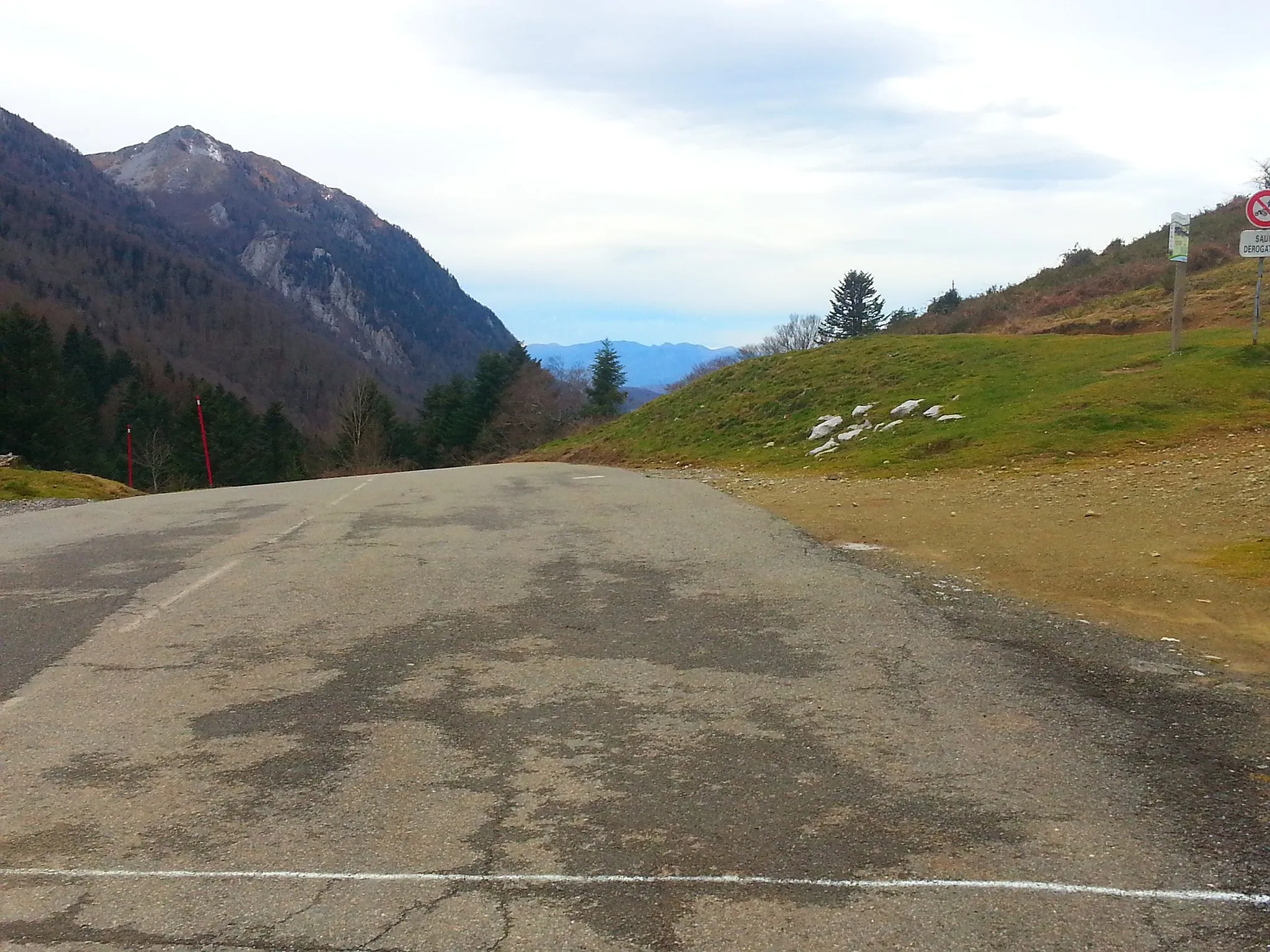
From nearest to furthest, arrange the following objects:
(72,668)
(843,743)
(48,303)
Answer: (843,743)
(72,668)
(48,303)

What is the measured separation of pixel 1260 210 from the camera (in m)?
14.6

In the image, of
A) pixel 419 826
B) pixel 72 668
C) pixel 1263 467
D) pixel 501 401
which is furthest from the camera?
pixel 501 401

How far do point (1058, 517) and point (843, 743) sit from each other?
23.1ft

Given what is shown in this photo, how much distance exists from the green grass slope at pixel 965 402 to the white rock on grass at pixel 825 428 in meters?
0.38

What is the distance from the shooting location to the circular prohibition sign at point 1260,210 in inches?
575

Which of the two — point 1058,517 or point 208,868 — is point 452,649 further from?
point 1058,517

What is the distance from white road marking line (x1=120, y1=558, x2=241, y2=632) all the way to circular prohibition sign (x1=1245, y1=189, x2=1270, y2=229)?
14.5 meters

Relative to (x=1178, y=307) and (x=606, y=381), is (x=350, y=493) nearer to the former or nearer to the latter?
(x=1178, y=307)

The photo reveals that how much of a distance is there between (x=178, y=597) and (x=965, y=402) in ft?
51.7

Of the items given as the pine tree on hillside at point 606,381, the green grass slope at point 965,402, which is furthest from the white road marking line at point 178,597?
the pine tree on hillside at point 606,381

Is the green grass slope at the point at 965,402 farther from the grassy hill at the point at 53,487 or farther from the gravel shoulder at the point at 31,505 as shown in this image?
the gravel shoulder at the point at 31,505

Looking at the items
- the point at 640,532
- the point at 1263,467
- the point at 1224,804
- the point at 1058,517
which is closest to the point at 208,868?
the point at 1224,804

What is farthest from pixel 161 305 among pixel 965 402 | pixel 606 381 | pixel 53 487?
pixel 965 402

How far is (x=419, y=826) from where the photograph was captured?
3.93m
